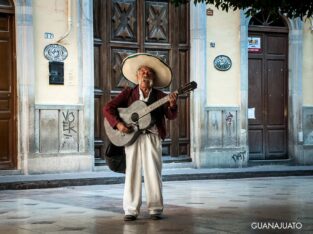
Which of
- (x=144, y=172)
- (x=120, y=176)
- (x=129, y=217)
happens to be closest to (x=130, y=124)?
(x=144, y=172)

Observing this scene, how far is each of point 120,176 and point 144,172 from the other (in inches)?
258

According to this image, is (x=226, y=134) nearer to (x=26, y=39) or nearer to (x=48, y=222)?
(x=26, y=39)

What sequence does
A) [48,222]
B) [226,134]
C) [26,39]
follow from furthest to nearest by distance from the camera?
[226,134] < [26,39] < [48,222]

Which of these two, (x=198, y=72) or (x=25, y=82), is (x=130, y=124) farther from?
(x=198, y=72)

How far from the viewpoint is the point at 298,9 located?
7.86 meters

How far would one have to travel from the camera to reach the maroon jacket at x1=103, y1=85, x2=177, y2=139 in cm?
782

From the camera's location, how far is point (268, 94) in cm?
1792

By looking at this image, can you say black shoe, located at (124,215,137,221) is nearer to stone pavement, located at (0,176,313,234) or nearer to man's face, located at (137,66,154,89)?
stone pavement, located at (0,176,313,234)

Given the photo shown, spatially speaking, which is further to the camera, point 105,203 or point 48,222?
point 105,203

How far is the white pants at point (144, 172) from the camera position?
306 inches

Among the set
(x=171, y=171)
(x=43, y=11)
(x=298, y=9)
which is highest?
(x=43, y=11)

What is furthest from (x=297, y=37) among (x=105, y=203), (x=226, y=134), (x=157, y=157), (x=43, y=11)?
(x=157, y=157)

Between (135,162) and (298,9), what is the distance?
8.25 ft

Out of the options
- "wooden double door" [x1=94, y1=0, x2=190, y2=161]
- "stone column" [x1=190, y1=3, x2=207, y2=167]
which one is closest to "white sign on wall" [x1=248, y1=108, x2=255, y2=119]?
"stone column" [x1=190, y1=3, x2=207, y2=167]
